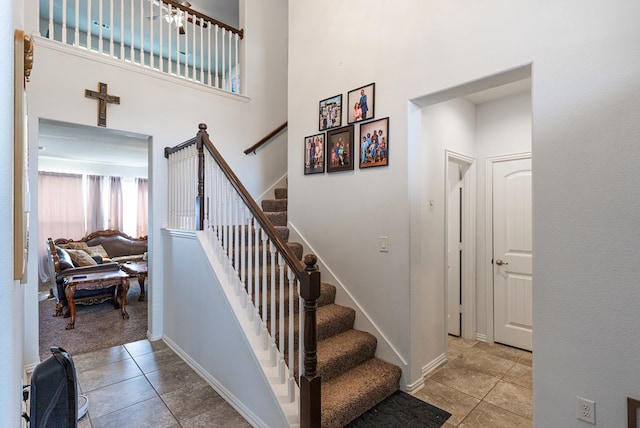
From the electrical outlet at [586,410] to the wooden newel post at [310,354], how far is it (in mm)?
1434

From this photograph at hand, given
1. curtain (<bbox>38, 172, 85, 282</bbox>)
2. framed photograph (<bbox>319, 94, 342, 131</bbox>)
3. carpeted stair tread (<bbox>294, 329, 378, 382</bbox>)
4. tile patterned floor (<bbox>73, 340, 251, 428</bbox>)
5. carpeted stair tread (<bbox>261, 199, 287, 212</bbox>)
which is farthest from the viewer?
curtain (<bbox>38, 172, 85, 282</bbox>)

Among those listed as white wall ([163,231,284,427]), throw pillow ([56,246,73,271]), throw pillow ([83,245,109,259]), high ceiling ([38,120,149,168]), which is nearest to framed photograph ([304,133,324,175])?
white wall ([163,231,284,427])

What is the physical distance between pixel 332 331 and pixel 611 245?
6.42ft

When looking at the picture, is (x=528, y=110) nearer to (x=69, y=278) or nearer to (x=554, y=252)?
(x=554, y=252)

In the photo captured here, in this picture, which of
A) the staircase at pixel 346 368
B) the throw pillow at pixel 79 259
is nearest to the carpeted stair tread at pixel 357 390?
the staircase at pixel 346 368

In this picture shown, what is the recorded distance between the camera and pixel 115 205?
7.80 metres

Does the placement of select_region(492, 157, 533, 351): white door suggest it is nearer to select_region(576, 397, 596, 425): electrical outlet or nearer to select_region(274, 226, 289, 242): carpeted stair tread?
select_region(576, 397, 596, 425): electrical outlet

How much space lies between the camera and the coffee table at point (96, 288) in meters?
4.05

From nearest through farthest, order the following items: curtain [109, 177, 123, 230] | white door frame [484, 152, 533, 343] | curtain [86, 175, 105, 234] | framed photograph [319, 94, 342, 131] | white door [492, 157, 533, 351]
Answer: framed photograph [319, 94, 342, 131] → white door [492, 157, 533, 351] → white door frame [484, 152, 533, 343] → curtain [86, 175, 105, 234] → curtain [109, 177, 123, 230]

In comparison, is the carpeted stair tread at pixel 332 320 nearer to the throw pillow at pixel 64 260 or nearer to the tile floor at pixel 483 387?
the tile floor at pixel 483 387

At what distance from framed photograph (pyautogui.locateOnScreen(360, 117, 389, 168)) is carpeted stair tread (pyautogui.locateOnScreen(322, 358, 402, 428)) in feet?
5.54

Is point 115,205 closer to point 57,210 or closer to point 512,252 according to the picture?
point 57,210

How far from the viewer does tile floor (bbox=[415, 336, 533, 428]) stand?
2158 millimetres

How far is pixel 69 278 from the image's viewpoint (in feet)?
13.8
